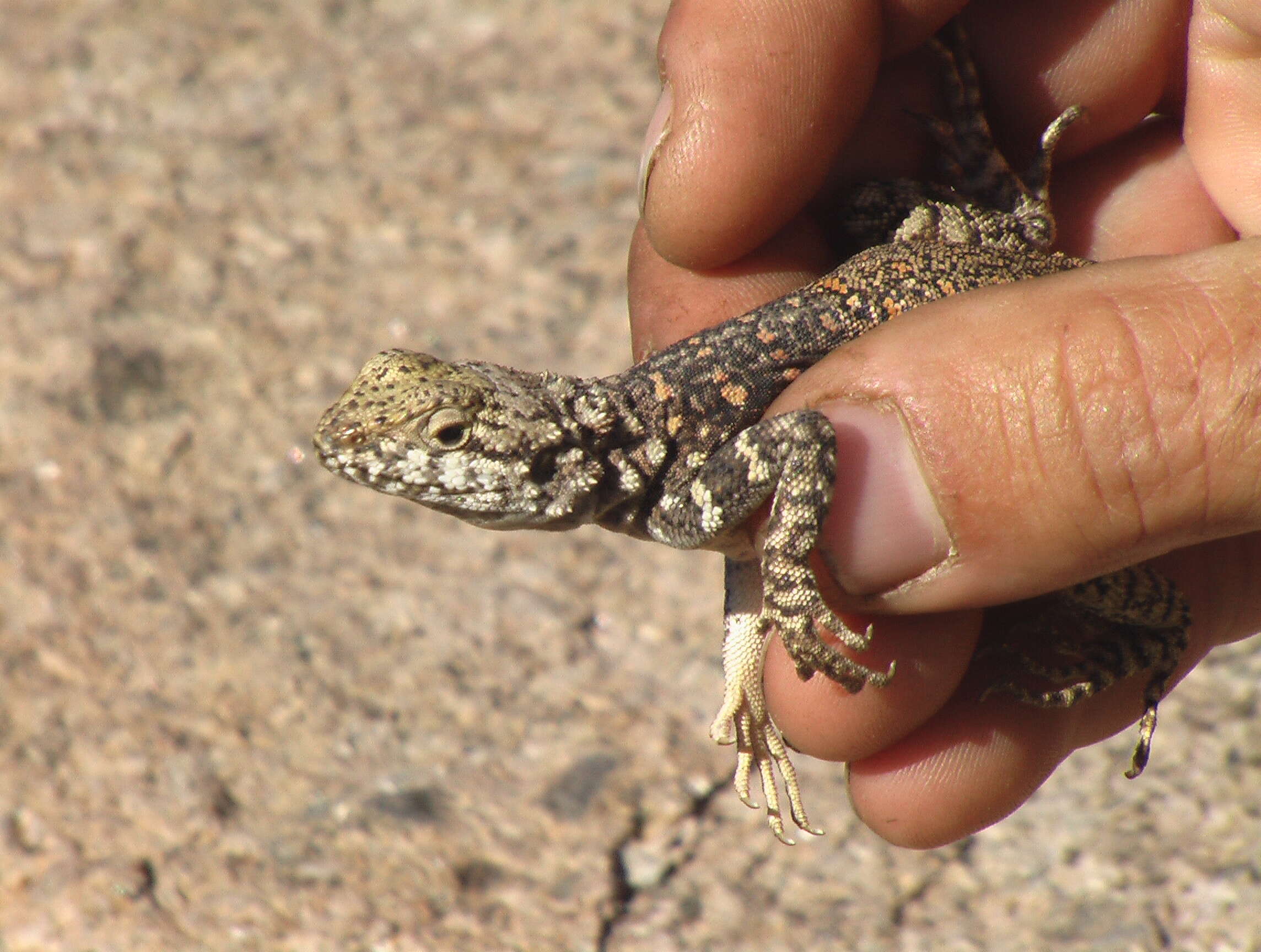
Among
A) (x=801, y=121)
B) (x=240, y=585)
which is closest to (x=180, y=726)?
(x=240, y=585)

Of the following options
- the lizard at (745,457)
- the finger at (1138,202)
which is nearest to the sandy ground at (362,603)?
the lizard at (745,457)

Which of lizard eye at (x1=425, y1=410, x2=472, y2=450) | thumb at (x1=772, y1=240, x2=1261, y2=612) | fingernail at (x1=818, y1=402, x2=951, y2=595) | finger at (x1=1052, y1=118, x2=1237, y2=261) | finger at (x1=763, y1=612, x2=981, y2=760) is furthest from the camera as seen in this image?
finger at (x1=1052, y1=118, x2=1237, y2=261)

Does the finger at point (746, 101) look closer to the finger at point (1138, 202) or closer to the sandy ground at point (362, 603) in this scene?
the finger at point (1138, 202)

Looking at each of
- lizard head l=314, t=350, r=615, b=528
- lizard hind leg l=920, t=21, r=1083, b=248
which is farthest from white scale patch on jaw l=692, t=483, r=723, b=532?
lizard hind leg l=920, t=21, r=1083, b=248

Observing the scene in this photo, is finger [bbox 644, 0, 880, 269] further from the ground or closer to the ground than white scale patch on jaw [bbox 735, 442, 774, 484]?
further from the ground

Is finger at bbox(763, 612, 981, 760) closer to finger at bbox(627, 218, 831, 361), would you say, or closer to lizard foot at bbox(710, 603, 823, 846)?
lizard foot at bbox(710, 603, 823, 846)

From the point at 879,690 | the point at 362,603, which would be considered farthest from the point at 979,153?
the point at 362,603
